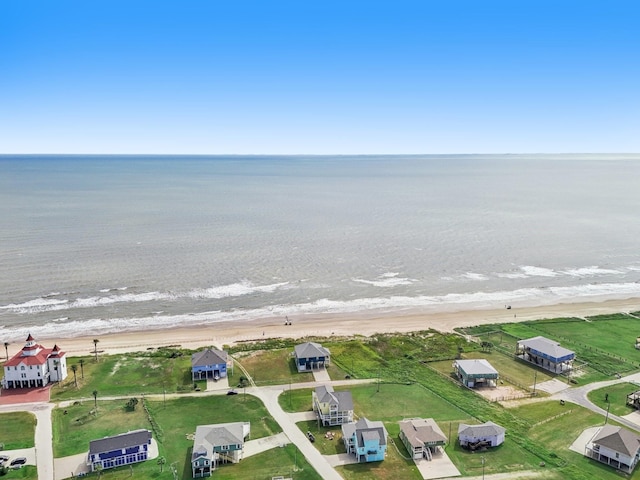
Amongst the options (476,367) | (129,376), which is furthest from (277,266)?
(476,367)

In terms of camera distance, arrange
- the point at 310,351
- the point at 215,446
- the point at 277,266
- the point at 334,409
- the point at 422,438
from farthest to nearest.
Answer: the point at 277,266
the point at 310,351
the point at 334,409
the point at 422,438
the point at 215,446

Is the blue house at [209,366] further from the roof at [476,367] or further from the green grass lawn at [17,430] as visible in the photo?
the roof at [476,367]

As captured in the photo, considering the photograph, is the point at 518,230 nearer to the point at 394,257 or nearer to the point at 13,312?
the point at 394,257

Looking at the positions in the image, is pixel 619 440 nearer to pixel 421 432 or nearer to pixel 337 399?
pixel 421 432

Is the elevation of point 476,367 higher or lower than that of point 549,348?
lower

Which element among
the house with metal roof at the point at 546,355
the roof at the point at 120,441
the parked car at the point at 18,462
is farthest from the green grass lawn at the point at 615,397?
the parked car at the point at 18,462

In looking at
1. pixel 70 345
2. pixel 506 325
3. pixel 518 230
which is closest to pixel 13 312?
pixel 70 345

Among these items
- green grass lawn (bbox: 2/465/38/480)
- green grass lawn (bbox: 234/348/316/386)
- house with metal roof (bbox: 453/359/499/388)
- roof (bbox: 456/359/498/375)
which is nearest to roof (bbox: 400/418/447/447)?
house with metal roof (bbox: 453/359/499/388)

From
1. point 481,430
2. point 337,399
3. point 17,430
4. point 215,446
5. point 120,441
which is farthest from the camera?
point 337,399

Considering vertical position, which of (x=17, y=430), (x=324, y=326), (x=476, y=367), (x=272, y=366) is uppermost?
(x=476, y=367)
